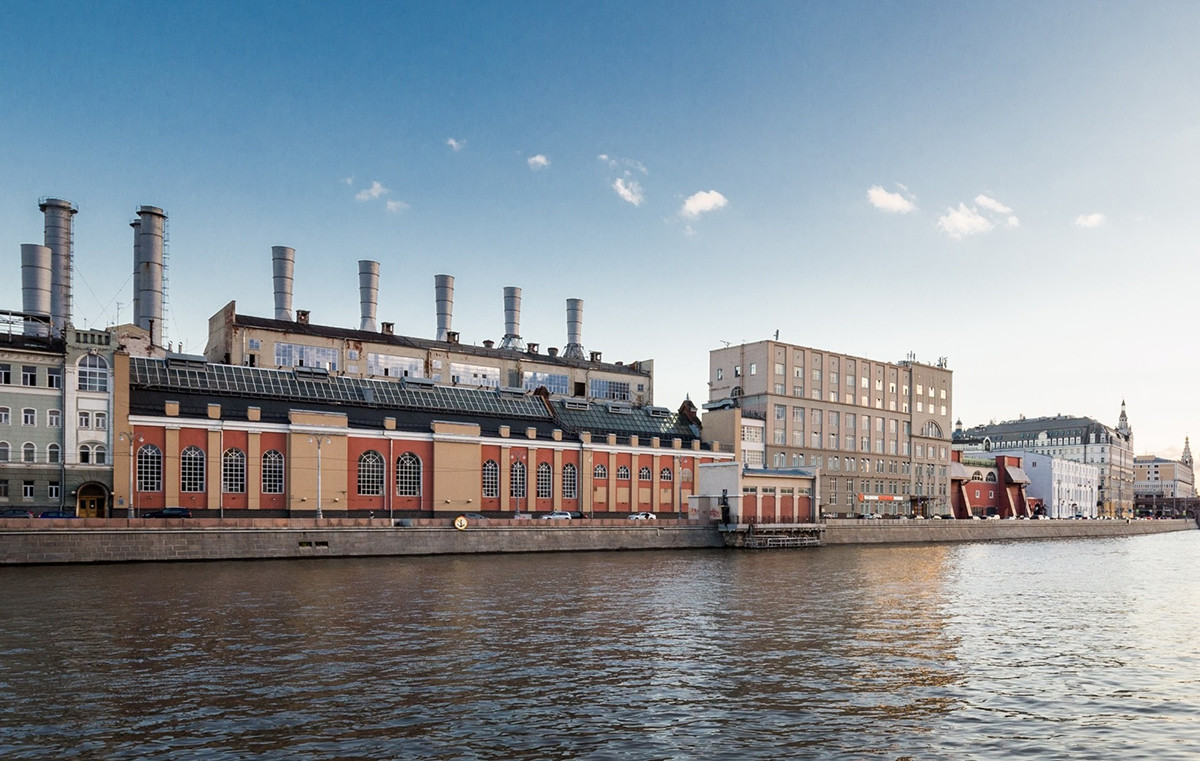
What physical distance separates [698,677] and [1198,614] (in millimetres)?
31693

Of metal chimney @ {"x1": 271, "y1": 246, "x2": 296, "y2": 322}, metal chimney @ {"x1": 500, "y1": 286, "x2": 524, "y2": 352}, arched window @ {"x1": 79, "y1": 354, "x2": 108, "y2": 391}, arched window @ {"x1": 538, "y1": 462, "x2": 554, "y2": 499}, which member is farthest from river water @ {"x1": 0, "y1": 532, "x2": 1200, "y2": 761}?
metal chimney @ {"x1": 500, "y1": 286, "x2": 524, "y2": 352}

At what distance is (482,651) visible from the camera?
30969 millimetres

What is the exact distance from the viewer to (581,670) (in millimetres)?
28328

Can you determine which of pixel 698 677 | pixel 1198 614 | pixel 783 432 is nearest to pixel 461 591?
pixel 698 677

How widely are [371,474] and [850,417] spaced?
76754mm

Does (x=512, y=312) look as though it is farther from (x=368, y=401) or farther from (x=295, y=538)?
(x=295, y=538)

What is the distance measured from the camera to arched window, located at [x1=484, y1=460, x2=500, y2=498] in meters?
93.6

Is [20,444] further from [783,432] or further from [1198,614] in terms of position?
[783,432]

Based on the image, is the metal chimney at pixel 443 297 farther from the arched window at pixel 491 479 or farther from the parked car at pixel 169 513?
Result: the parked car at pixel 169 513

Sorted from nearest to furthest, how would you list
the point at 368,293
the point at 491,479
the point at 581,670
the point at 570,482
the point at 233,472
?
the point at 581,670, the point at 233,472, the point at 491,479, the point at 570,482, the point at 368,293

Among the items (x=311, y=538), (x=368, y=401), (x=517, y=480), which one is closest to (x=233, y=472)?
(x=311, y=538)

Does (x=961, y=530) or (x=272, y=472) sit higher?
(x=272, y=472)

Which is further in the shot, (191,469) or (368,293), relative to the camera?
(368,293)

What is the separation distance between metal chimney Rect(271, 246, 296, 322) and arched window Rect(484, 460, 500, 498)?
3732cm
